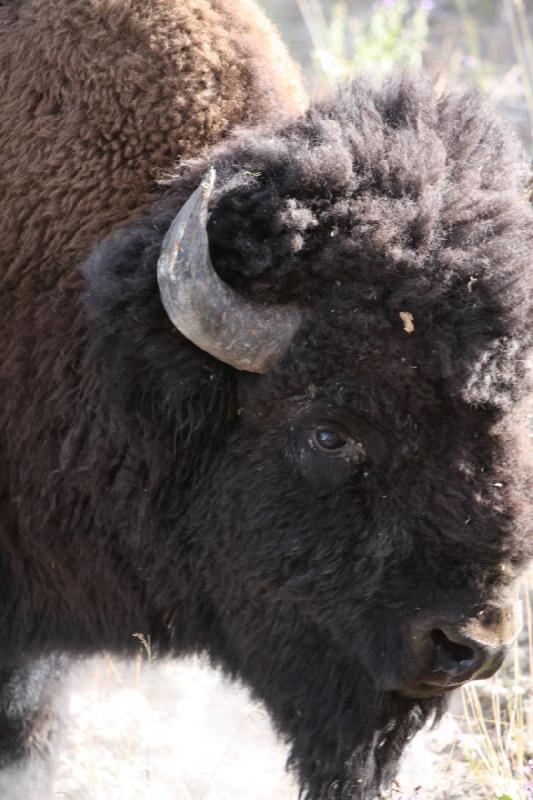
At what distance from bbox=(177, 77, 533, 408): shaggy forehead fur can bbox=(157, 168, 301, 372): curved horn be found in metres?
0.05

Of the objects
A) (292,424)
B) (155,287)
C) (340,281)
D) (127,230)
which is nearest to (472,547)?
(292,424)

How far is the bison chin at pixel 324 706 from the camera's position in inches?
90.2

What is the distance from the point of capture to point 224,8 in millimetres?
2580

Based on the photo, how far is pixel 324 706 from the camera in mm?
2344

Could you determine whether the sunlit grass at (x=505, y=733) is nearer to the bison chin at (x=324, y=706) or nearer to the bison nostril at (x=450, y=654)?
the bison chin at (x=324, y=706)

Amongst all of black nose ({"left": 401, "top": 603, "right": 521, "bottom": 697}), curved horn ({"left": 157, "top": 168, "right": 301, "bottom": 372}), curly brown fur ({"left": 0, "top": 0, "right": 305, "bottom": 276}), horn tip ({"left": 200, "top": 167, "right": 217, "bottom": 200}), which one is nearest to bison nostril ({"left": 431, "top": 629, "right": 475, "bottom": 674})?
black nose ({"left": 401, "top": 603, "right": 521, "bottom": 697})

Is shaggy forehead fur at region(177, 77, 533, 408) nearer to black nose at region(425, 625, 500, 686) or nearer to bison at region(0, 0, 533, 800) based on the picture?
bison at region(0, 0, 533, 800)

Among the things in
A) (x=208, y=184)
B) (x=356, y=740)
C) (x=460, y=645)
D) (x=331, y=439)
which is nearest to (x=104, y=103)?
(x=208, y=184)

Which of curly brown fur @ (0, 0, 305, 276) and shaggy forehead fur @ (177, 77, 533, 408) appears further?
curly brown fur @ (0, 0, 305, 276)

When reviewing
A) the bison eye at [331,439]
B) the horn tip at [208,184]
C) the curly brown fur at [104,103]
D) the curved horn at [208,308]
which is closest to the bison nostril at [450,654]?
the bison eye at [331,439]

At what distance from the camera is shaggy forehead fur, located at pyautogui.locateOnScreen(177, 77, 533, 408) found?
2027mm

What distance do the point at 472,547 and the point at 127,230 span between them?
96 centimetres

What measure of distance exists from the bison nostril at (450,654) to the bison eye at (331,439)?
1.34 feet

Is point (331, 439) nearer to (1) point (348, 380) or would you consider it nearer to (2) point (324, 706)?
(1) point (348, 380)
